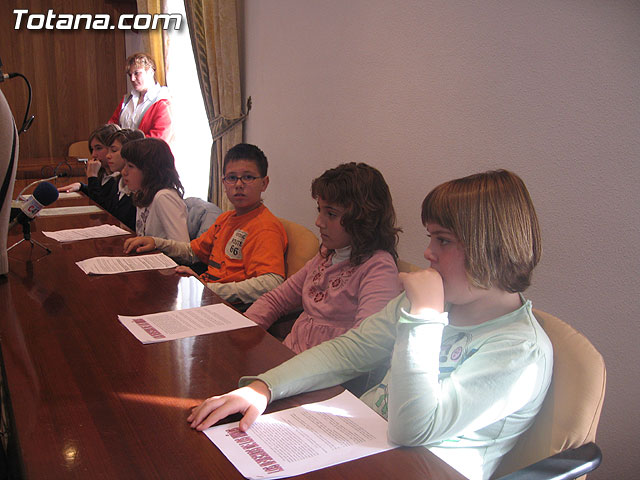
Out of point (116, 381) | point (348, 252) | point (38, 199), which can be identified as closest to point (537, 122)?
point (348, 252)

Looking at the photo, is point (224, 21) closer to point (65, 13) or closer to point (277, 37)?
point (277, 37)

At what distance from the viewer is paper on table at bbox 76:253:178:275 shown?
1.79m

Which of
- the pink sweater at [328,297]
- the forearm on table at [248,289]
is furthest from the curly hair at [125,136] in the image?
the pink sweater at [328,297]

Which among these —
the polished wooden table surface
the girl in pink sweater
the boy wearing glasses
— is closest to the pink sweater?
the girl in pink sweater

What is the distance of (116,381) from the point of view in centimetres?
104

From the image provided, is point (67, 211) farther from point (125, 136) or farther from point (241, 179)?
point (241, 179)

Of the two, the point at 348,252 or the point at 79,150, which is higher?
the point at 79,150

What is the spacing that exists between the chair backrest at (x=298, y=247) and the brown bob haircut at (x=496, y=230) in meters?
1.00

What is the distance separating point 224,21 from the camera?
11.0ft

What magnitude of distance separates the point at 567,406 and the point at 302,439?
0.46 metres

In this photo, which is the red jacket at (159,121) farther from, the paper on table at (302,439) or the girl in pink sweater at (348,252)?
the paper on table at (302,439)

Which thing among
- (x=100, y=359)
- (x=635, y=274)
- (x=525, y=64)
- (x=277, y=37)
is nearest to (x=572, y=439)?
(x=635, y=274)

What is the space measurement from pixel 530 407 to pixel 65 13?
6.56 meters

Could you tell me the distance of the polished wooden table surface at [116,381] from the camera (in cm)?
80
